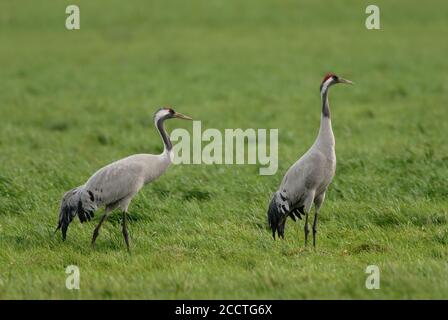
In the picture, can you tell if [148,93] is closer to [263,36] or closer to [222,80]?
[222,80]

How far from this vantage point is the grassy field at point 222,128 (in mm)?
7172

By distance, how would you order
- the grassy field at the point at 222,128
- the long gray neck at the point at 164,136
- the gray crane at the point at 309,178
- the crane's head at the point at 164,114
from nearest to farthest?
1. the grassy field at the point at 222,128
2. the gray crane at the point at 309,178
3. the long gray neck at the point at 164,136
4. the crane's head at the point at 164,114

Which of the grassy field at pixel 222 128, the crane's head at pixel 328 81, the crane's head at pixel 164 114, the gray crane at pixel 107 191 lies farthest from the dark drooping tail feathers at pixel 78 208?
the crane's head at pixel 328 81

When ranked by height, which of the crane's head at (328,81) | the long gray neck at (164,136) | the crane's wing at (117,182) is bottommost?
the crane's wing at (117,182)

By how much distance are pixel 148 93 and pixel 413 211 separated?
12.0 metres

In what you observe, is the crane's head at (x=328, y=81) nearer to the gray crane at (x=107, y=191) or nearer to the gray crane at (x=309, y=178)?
the gray crane at (x=309, y=178)

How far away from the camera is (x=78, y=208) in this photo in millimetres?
8023

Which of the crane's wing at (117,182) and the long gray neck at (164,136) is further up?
the long gray neck at (164,136)

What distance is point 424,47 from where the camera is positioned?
83.8 feet

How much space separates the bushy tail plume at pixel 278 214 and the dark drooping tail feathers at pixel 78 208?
1790 mm

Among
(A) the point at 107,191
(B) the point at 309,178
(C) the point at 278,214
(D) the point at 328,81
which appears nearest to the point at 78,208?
(A) the point at 107,191

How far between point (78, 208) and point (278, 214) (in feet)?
6.60

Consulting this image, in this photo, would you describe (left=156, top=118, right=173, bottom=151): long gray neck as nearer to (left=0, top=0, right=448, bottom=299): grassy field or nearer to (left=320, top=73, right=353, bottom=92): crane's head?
(left=0, top=0, right=448, bottom=299): grassy field

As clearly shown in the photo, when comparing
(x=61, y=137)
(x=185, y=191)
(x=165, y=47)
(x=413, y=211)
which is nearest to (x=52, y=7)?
(x=165, y=47)
